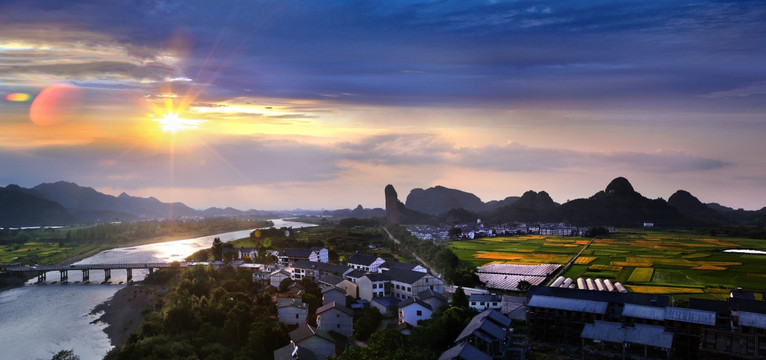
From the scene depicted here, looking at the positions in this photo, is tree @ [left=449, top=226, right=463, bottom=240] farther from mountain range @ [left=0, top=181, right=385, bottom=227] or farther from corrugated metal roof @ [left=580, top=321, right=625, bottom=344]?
mountain range @ [left=0, top=181, right=385, bottom=227]

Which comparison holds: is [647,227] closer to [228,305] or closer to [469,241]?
[469,241]

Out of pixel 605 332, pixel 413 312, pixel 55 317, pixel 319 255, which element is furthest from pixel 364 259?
pixel 605 332

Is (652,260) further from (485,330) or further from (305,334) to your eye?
(305,334)

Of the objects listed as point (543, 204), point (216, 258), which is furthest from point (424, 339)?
point (543, 204)

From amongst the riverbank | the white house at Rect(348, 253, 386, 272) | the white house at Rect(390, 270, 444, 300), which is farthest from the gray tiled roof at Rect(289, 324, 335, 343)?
the white house at Rect(348, 253, 386, 272)

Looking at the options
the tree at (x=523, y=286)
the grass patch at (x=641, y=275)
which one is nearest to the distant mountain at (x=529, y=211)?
the grass patch at (x=641, y=275)

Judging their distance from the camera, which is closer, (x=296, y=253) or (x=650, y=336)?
(x=650, y=336)

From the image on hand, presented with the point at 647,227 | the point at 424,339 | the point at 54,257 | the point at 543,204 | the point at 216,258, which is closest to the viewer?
the point at 424,339
